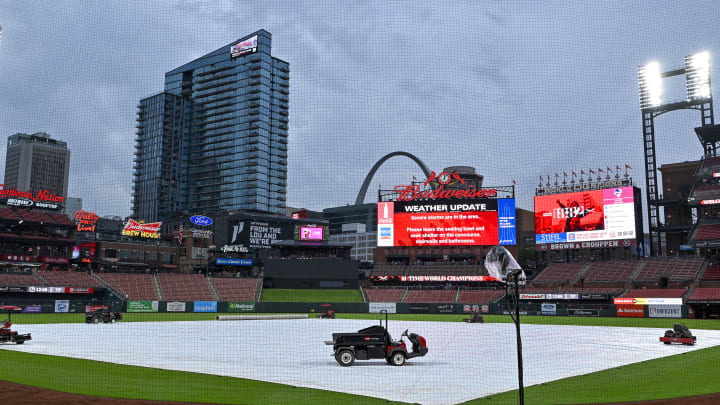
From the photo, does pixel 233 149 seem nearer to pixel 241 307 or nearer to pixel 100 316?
pixel 241 307

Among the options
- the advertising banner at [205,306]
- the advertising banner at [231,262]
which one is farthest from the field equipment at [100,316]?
the advertising banner at [231,262]

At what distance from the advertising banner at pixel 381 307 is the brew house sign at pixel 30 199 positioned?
55786 millimetres

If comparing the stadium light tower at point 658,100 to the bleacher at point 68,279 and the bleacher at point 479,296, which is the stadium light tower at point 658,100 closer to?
the bleacher at point 479,296

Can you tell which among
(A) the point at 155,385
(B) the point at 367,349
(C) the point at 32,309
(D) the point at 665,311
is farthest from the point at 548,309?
(A) the point at 155,385

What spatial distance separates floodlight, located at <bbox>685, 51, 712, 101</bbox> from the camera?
272 ft

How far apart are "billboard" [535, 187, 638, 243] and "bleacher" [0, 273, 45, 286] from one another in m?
68.8

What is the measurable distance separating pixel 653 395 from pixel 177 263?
107539 millimetres

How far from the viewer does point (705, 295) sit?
6294 cm

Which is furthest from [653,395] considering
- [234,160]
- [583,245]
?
[234,160]

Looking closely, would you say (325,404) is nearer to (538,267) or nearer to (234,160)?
(538,267)

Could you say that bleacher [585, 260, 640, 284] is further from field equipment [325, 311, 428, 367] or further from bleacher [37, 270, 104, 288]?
bleacher [37, 270, 104, 288]

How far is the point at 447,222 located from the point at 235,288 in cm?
3429

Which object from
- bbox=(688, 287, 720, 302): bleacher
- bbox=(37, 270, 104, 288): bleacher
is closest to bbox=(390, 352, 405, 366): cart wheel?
bbox=(688, 287, 720, 302): bleacher

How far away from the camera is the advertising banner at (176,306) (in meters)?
71.0
